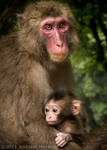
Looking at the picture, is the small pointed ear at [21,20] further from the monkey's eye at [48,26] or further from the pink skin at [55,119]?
the pink skin at [55,119]

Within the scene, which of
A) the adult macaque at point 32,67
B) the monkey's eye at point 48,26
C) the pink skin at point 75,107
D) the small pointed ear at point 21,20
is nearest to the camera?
the adult macaque at point 32,67

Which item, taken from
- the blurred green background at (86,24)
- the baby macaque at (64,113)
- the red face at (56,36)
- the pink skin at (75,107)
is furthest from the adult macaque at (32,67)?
the blurred green background at (86,24)

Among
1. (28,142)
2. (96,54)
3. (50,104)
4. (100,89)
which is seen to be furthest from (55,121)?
(100,89)

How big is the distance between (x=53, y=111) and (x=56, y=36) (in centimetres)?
114

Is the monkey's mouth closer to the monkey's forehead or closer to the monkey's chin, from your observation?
the monkey's chin

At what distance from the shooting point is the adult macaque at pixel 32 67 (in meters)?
3.28

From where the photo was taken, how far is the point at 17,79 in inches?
134

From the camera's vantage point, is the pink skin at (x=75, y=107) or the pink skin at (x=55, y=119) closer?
the pink skin at (x=55, y=119)

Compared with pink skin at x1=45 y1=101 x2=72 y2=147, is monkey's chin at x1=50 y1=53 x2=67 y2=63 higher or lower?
higher

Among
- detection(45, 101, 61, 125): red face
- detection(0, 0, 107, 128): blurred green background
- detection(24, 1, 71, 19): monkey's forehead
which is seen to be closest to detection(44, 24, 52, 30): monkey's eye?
detection(24, 1, 71, 19): monkey's forehead

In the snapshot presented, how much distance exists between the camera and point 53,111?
3.70 m

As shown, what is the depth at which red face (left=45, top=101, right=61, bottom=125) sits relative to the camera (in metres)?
3.59

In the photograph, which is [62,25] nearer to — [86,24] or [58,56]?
[58,56]

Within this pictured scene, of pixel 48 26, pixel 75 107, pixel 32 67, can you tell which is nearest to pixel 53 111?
pixel 75 107
